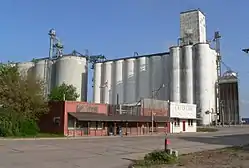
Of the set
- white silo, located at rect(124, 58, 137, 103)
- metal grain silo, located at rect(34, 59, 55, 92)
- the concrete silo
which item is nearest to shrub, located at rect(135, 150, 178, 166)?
white silo, located at rect(124, 58, 137, 103)

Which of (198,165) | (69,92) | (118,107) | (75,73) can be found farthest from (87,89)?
(198,165)

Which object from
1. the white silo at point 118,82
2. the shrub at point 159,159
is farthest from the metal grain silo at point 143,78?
the shrub at point 159,159

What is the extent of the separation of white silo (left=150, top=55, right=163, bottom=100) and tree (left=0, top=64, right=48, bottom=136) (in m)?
63.9

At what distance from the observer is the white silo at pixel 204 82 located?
10300 centimetres

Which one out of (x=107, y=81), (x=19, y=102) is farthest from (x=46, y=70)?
(x=19, y=102)

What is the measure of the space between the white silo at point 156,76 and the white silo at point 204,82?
12.4 m

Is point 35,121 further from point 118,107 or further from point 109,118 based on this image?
point 118,107

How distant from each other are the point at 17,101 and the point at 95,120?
11569mm

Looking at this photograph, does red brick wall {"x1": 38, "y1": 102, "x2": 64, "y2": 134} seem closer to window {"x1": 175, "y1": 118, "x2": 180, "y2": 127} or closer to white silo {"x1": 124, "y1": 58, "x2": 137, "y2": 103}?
window {"x1": 175, "y1": 118, "x2": 180, "y2": 127}

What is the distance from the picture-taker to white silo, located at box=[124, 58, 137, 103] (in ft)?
376

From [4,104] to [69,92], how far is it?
1635 inches

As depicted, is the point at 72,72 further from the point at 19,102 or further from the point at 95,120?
the point at 19,102

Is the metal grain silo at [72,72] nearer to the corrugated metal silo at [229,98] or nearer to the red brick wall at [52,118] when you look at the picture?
the corrugated metal silo at [229,98]

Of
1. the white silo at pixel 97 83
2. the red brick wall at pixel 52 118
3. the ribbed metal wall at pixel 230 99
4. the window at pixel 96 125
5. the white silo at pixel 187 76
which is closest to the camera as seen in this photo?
the red brick wall at pixel 52 118
